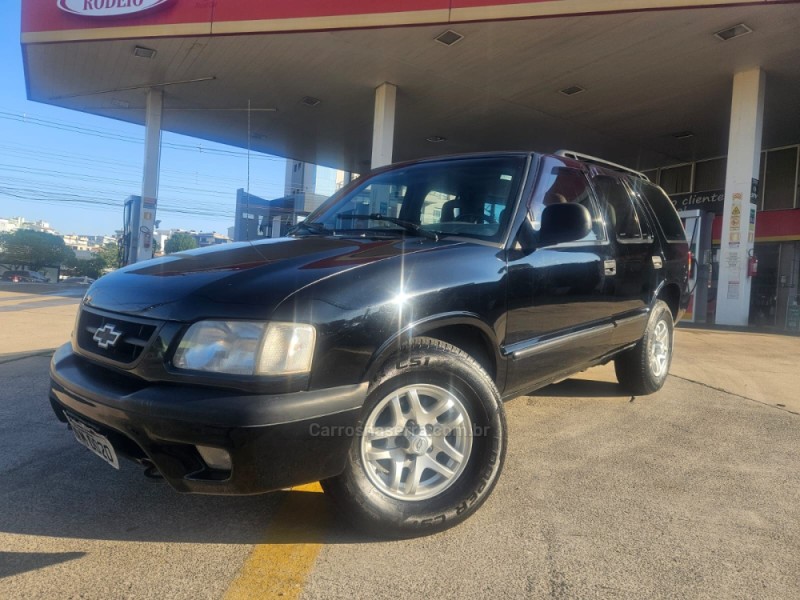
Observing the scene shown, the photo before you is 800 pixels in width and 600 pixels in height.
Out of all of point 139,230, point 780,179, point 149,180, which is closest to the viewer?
point 139,230

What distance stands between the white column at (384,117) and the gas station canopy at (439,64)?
0.32 metres

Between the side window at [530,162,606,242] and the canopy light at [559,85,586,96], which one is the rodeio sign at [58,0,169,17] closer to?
the canopy light at [559,85,586,96]

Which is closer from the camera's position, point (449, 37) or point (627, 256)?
point (627, 256)

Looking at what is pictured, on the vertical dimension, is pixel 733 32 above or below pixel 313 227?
above

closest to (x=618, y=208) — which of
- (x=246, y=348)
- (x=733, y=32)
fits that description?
(x=246, y=348)

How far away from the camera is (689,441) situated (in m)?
3.61

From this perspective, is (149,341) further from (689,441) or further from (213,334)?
(689,441)

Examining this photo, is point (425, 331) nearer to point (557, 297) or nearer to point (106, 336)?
point (557, 297)

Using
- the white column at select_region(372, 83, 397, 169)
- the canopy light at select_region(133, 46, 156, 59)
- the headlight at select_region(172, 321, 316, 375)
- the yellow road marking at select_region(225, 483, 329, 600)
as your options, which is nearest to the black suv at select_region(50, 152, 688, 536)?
the headlight at select_region(172, 321, 316, 375)

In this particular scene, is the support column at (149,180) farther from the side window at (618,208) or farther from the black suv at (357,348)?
the side window at (618,208)

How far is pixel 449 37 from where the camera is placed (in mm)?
12125

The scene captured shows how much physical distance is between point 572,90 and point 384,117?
512cm

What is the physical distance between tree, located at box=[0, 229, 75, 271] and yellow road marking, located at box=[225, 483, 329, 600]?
65569 millimetres

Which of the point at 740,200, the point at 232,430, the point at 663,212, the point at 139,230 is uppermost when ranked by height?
the point at 740,200
